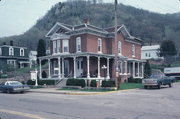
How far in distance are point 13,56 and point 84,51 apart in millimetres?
33013

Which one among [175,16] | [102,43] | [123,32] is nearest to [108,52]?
[102,43]

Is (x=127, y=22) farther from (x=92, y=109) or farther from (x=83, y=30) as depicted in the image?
(x=92, y=109)

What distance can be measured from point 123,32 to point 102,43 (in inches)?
225

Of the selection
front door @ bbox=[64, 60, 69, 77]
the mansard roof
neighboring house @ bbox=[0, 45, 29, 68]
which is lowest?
front door @ bbox=[64, 60, 69, 77]

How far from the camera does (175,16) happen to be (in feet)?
274

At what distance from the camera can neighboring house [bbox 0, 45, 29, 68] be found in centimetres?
5388

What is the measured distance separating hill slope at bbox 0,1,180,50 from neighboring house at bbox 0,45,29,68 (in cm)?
2513

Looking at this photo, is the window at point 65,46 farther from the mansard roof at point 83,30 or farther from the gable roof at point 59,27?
the gable roof at point 59,27

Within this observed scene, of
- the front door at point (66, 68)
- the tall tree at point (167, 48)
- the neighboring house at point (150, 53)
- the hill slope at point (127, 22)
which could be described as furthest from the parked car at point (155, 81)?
the hill slope at point (127, 22)

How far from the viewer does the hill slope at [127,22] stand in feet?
285

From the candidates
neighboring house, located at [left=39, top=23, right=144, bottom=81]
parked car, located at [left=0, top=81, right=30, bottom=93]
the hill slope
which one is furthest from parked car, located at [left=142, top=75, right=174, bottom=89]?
the hill slope

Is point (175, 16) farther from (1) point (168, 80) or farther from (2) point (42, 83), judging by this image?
(2) point (42, 83)

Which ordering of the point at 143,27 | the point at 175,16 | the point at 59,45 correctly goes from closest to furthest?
the point at 59,45
the point at 175,16
the point at 143,27

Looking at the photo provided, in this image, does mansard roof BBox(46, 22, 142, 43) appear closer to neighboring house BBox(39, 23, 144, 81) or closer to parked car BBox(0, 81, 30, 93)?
neighboring house BBox(39, 23, 144, 81)
